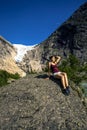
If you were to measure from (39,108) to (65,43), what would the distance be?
16909 cm

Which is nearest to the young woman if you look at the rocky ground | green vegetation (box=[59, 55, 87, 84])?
the rocky ground

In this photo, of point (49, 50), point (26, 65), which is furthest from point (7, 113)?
point (49, 50)

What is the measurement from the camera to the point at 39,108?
43.2 feet

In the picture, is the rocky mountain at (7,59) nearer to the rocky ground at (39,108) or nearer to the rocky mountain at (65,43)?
the rocky mountain at (65,43)

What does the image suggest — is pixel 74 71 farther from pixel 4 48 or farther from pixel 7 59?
pixel 4 48

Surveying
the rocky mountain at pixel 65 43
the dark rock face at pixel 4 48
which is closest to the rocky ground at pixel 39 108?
the rocky mountain at pixel 65 43

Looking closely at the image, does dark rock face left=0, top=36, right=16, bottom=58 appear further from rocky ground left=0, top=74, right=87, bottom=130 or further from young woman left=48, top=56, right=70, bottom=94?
rocky ground left=0, top=74, right=87, bottom=130

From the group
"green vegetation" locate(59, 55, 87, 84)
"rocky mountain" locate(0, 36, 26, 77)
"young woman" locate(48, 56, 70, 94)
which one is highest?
"rocky mountain" locate(0, 36, 26, 77)

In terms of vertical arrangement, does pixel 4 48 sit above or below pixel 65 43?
above

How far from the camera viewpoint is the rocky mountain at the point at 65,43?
169 metres

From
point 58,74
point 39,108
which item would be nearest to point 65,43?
point 58,74

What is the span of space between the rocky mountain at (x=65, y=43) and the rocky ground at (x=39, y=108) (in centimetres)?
14530

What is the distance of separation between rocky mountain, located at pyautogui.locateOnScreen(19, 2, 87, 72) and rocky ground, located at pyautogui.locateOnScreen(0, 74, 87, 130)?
145 m

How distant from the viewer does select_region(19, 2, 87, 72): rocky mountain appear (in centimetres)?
16912
